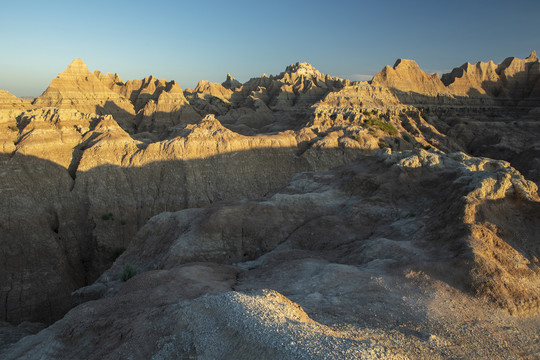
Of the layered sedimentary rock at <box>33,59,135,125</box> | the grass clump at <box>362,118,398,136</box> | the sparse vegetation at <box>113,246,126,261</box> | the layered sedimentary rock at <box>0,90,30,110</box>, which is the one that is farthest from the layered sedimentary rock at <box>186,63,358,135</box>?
the layered sedimentary rock at <box>0,90,30,110</box>

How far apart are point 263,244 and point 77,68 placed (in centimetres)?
5637

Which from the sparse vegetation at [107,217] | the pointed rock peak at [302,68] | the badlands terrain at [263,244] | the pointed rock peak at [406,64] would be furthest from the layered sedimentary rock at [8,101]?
the pointed rock peak at [302,68]

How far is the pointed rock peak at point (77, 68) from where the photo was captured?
5516 centimetres

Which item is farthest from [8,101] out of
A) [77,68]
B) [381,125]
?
[381,125]

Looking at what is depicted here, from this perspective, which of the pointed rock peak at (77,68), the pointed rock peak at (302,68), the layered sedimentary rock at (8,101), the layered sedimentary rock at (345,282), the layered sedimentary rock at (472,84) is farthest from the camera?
the pointed rock peak at (302,68)

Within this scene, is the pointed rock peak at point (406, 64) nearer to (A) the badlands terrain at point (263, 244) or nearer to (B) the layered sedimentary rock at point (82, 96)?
(A) the badlands terrain at point (263, 244)

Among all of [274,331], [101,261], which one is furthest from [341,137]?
[274,331]

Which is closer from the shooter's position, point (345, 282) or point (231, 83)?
point (345, 282)

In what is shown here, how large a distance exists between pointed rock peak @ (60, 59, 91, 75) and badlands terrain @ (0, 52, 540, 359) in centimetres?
1648

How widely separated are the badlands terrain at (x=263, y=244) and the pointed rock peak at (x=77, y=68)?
16.5 meters

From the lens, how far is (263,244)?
47.2 ft

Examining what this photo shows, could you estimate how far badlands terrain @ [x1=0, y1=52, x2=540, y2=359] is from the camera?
20.1 feet

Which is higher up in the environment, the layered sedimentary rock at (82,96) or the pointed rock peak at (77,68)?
the pointed rock peak at (77,68)

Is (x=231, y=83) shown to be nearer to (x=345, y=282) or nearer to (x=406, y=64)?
(x=406, y=64)
